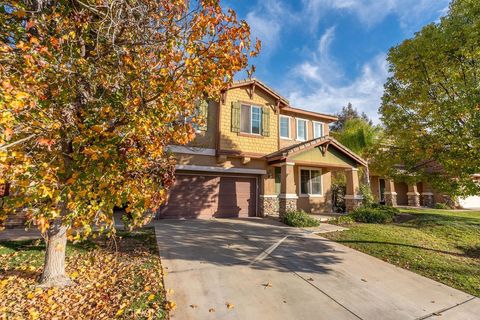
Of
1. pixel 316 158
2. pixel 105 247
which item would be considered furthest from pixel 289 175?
pixel 105 247

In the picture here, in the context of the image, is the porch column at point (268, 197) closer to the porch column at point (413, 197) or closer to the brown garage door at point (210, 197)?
the brown garage door at point (210, 197)

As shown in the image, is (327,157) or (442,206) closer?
(327,157)

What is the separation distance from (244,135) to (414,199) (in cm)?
1743

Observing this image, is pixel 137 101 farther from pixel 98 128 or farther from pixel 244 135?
pixel 244 135

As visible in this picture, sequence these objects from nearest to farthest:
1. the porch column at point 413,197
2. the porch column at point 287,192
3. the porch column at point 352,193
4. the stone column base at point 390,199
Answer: the porch column at point 287,192
the porch column at point 352,193
the stone column base at point 390,199
the porch column at point 413,197

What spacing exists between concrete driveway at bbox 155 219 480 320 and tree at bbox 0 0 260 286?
74.6 inches

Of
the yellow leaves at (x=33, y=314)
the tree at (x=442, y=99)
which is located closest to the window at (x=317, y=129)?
the tree at (x=442, y=99)

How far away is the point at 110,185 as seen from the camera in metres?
3.72

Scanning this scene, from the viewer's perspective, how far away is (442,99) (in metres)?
7.71

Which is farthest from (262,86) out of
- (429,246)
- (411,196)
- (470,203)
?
(470,203)

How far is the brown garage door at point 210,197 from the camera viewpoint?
40.7 feet

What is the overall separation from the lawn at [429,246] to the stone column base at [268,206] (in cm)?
450

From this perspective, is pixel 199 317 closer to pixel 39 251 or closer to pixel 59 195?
pixel 59 195

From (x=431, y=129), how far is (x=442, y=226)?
16.9ft
